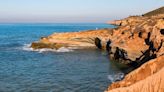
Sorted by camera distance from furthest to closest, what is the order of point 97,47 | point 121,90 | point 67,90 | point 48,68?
point 97,47 < point 48,68 < point 67,90 < point 121,90

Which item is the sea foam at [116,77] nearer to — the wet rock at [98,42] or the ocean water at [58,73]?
the ocean water at [58,73]

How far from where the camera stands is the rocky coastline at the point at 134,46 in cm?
1420

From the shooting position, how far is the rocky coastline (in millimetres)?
14195

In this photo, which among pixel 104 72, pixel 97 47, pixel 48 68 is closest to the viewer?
pixel 104 72

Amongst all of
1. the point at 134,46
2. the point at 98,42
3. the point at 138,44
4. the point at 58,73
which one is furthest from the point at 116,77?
the point at 98,42

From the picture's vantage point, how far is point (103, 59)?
195ft

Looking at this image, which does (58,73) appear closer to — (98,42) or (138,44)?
(138,44)

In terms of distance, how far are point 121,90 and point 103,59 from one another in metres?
46.0

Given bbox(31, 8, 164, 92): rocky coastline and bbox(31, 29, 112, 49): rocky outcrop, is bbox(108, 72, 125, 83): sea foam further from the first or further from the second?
bbox(31, 29, 112, 49): rocky outcrop

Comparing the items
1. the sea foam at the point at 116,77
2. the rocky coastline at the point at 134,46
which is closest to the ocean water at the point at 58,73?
the sea foam at the point at 116,77

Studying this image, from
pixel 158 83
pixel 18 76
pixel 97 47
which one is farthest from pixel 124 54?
pixel 158 83

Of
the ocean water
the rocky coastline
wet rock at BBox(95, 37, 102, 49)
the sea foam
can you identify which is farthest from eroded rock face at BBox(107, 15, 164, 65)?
wet rock at BBox(95, 37, 102, 49)

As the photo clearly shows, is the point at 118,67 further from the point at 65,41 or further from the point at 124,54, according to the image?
the point at 65,41

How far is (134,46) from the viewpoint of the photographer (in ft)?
164
